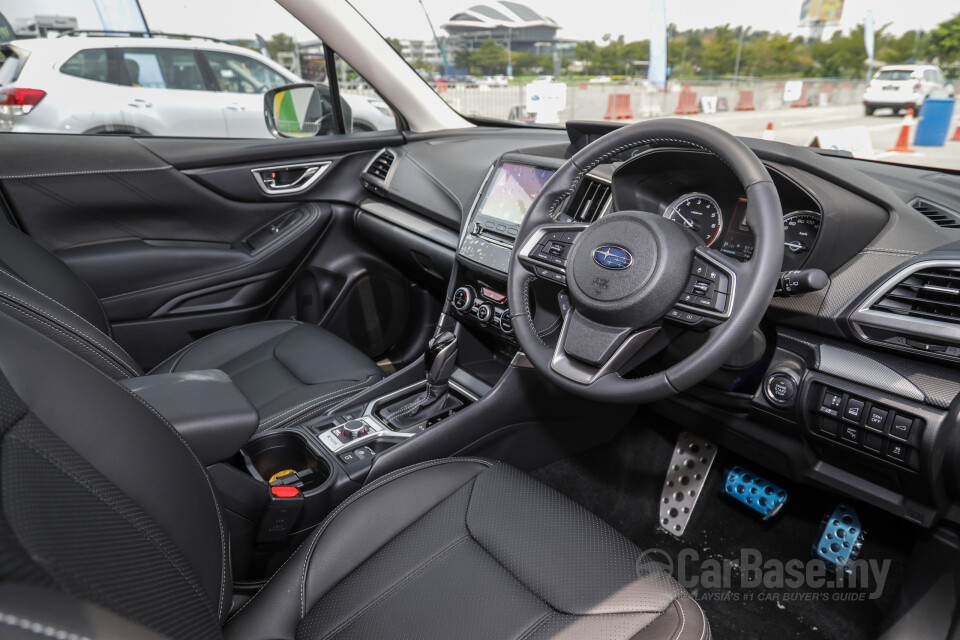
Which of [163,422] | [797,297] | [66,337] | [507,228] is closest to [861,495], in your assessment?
[797,297]

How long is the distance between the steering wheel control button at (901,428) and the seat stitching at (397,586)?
0.79 m

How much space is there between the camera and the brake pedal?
1936 mm

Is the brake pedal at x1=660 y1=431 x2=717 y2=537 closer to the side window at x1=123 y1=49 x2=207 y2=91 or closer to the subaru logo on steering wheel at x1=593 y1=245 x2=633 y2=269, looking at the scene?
the subaru logo on steering wheel at x1=593 y1=245 x2=633 y2=269

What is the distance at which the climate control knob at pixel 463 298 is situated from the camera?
185 centimetres

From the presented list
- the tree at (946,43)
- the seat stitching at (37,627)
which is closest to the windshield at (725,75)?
the tree at (946,43)

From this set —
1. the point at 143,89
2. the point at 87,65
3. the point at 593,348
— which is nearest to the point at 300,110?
the point at 143,89

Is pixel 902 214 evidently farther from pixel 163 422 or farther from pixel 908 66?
pixel 163 422

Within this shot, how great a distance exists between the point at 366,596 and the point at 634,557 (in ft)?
1.48

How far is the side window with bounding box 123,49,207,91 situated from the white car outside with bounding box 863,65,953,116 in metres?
2.20

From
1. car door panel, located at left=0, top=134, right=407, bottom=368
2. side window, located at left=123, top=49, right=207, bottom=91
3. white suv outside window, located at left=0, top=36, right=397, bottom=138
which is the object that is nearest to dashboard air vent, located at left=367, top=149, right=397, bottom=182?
car door panel, located at left=0, top=134, right=407, bottom=368

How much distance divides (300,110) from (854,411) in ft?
7.00

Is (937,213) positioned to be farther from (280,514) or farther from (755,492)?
(280,514)

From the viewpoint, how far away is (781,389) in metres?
1.40

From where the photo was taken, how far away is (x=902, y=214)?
1.26 metres
